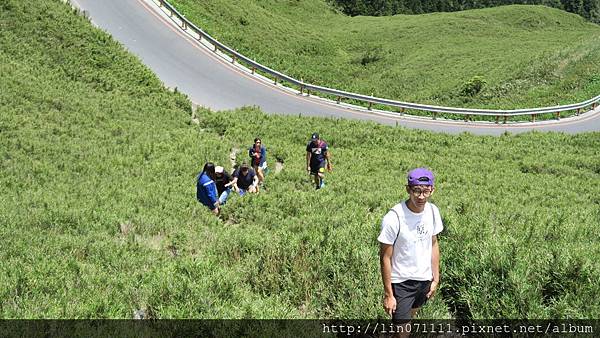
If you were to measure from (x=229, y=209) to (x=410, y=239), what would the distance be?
7.07 meters

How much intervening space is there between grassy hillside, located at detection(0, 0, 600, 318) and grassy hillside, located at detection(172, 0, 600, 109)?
14.1 m

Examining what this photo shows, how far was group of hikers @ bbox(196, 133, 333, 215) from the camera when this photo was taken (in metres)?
9.98

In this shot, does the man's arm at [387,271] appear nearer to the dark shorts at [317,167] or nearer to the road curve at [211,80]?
the dark shorts at [317,167]

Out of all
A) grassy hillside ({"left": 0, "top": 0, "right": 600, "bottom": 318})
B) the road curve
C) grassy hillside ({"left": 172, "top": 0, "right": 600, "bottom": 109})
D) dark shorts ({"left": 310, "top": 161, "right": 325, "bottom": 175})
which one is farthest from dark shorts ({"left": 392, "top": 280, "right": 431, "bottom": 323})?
grassy hillside ({"left": 172, "top": 0, "right": 600, "bottom": 109})

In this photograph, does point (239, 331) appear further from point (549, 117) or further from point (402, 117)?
point (549, 117)

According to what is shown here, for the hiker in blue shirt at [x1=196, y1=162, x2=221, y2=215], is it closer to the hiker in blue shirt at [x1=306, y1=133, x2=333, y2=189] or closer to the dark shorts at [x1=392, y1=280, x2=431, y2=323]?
the hiker in blue shirt at [x1=306, y1=133, x2=333, y2=189]

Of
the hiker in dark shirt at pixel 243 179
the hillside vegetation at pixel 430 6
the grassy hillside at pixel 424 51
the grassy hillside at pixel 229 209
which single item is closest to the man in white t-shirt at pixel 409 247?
the grassy hillside at pixel 229 209

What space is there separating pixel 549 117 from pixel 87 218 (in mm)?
31753

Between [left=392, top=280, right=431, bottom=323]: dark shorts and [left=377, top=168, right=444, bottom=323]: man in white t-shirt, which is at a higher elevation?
[left=377, top=168, right=444, bottom=323]: man in white t-shirt

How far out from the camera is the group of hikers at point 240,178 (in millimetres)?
9977

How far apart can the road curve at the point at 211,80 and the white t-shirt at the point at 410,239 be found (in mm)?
21112

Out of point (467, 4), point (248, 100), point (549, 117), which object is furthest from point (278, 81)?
point (467, 4)

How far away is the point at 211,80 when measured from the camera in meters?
27.3

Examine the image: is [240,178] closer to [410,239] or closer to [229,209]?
[229,209]
